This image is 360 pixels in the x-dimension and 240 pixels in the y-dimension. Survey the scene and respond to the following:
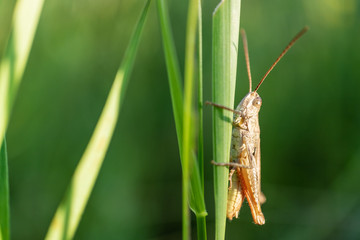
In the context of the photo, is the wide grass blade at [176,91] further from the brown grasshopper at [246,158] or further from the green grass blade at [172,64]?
the brown grasshopper at [246,158]

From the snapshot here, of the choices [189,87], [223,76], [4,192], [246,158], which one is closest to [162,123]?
[246,158]

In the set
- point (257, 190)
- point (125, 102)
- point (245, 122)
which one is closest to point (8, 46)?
point (245, 122)

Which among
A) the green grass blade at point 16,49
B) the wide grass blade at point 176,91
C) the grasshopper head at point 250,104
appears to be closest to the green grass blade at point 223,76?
the wide grass blade at point 176,91

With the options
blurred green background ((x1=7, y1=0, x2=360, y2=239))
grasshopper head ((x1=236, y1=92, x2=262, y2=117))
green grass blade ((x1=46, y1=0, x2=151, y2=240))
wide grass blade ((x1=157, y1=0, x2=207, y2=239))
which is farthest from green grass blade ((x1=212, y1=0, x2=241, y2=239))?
blurred green background ((x1=7, y1=0, x2=360, y2=239))

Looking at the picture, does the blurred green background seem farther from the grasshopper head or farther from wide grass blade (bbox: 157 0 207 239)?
wide grass blade (bbox: 157 0 207 239)

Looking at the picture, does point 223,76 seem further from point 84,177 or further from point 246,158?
point 246,158

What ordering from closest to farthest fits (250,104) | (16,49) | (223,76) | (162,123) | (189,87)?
(189,87)
(16,49)
(223,76)
(250,104)
(162,123)
